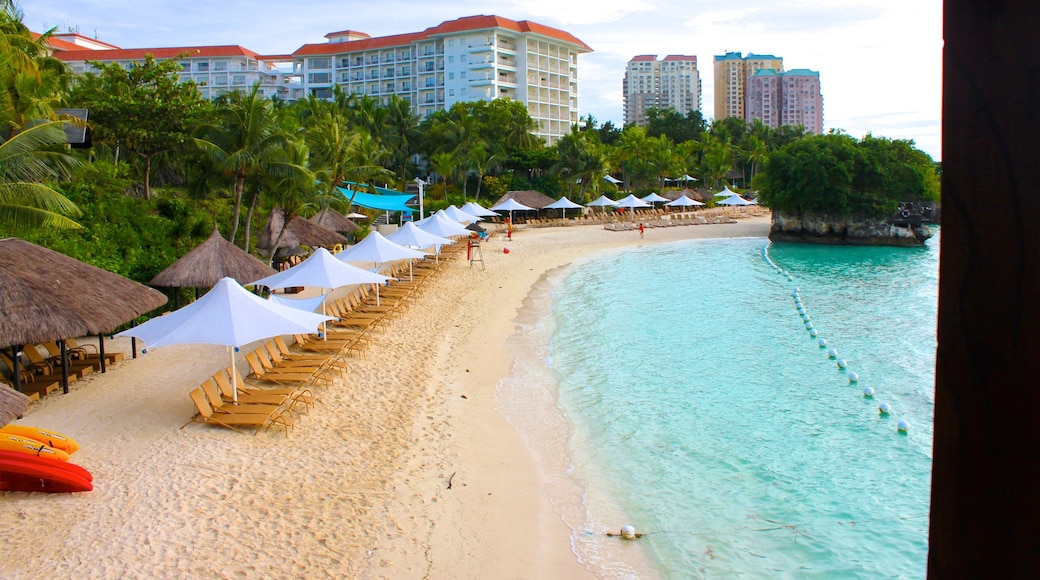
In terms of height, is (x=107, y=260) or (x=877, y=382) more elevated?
(x=107, y=260)

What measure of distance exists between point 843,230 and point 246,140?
34808mm

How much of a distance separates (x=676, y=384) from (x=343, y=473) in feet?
23.5

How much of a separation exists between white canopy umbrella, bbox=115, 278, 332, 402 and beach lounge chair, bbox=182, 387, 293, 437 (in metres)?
0.39

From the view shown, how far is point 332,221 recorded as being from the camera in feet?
95.3

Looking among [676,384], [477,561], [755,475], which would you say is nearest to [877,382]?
[676,384]

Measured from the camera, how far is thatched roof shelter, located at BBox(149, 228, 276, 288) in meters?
15.7

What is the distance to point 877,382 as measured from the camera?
48.8 feet

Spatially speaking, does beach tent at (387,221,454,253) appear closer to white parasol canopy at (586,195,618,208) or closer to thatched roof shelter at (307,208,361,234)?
thatched roof shelter at (307,208,361,234)

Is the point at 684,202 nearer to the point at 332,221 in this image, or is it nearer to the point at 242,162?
the point at 332,221

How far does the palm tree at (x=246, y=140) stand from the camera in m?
19.4

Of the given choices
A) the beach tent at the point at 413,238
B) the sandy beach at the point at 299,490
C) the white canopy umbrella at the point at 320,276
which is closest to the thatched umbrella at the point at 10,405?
the sandy beach at the point at 299,490

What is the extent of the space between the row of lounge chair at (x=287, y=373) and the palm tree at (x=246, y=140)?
4.42 meters

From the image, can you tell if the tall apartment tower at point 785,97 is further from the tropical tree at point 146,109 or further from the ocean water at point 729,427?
the tropical tree at point 146,109

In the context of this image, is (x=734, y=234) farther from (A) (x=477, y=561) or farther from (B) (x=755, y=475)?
(A) (x=477, y=561)
